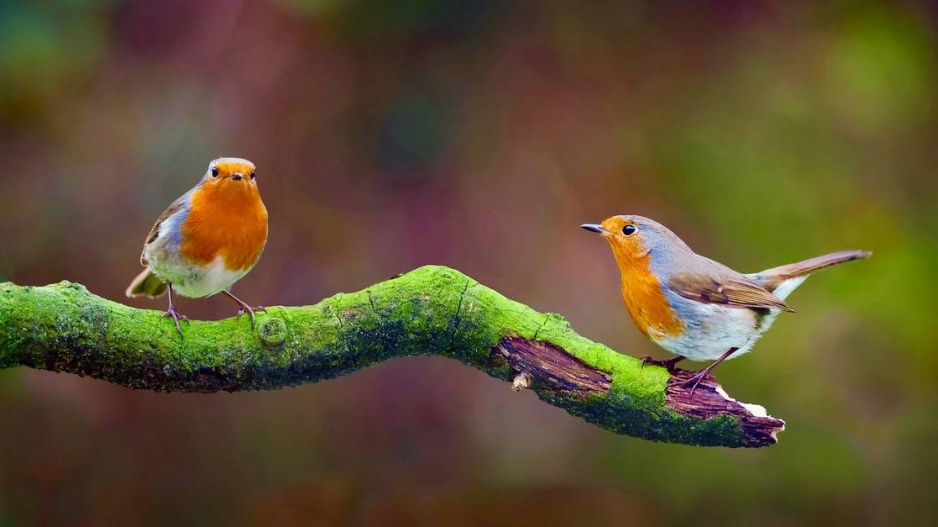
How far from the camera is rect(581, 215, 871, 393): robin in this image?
2658mm

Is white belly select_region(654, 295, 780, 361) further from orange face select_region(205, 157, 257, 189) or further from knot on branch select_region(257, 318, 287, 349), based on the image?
orange face select_region(205, 157, 257, 189)

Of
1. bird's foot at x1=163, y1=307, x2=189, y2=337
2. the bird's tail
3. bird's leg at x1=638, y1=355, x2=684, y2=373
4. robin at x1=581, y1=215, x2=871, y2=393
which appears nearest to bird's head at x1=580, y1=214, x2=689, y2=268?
robin at x1=581, y1=215, x2=871, y2=393

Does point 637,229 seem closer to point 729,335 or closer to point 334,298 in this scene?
point 729,335

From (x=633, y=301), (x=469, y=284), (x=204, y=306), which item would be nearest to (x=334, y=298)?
(x=469, y=284)

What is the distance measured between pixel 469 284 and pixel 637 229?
59cm

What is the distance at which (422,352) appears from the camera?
2.63 meters

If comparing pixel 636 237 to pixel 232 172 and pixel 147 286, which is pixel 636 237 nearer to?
pixel 232 172

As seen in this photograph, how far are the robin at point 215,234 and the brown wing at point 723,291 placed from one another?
1.27 meters

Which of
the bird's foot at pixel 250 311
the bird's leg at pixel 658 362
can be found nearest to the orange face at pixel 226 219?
the bird's foot at pixel 250 311

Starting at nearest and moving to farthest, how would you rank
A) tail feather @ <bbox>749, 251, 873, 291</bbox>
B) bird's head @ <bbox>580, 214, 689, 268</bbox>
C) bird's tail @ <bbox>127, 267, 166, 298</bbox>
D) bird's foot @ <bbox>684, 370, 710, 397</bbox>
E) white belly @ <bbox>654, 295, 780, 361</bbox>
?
bird's foot @ <bbox>684, 370, 710, 397</bbox>, white belly @ <bbox>654, 295, 780, 361</bbox>, bird's head @ <bbox>580, 214, 689, 268</bbox>, tail feather @ <bbox>749, 251, 873, 291</bbox>, bird's tail @ <bbox>127, 267, 166, 298</bbox>

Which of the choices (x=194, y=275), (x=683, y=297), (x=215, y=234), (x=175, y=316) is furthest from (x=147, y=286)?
(x=683, y=297)

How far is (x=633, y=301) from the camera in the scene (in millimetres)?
2764

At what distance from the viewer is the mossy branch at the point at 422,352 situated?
2393 mm

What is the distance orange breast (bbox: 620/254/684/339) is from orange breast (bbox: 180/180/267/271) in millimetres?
1128
